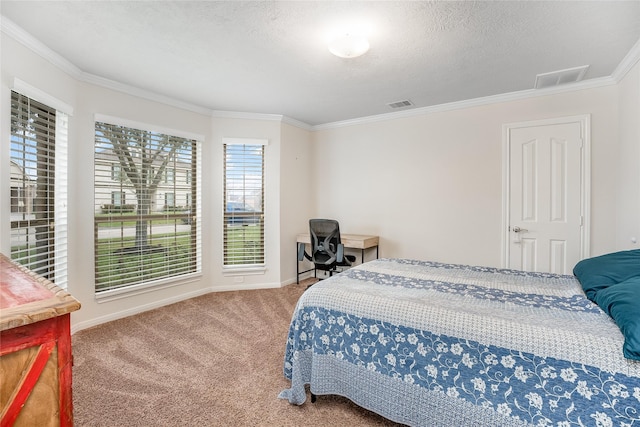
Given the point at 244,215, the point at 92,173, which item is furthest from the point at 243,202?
the point at 92,173

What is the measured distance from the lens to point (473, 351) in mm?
1416

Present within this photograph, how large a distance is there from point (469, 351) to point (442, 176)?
9.41 feet

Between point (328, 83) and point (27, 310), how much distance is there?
9.86 feet

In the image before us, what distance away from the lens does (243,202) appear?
4.31 metres

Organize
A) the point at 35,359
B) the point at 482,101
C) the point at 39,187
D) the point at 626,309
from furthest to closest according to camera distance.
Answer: the point at 482,101 < the point at 39,187 < the point at 626,309 < the point at 35,359

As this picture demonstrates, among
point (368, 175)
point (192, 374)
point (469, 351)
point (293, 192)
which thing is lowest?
point (192, 374)

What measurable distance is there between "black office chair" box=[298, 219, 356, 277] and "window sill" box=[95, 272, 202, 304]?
1626mm

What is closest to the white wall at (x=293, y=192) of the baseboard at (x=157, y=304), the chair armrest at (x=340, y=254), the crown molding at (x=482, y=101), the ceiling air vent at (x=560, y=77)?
the baseboard at (x=157, y=304)

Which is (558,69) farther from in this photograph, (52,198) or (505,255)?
(52,198)

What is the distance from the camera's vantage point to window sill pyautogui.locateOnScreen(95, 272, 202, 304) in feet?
10.3

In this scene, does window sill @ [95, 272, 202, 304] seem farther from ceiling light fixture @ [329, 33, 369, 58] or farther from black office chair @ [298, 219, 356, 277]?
ceiling light fixture @ [329, 33, 369, 58]

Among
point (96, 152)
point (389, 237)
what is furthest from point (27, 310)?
point (389, 237)

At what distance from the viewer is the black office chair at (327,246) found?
385 centimetres

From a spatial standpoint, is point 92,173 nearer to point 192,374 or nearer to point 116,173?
point 116,173
